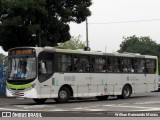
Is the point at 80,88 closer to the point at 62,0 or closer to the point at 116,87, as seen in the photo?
the point at 116,87

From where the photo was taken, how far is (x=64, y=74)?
82.2 feet

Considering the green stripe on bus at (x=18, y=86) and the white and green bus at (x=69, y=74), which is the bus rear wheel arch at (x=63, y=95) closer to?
the white and green bus at (x=69, y=74)

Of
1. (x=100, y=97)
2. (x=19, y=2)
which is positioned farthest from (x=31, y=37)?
(x=100, y=97)

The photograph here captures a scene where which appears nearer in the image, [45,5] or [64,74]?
[64,74]

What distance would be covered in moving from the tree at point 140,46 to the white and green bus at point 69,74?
7415 centimetres

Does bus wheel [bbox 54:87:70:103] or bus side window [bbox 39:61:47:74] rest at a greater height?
bus side window [bbox 39:61:47:74]

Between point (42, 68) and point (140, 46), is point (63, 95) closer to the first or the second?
point (42, 68)

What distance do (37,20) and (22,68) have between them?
6861 mm

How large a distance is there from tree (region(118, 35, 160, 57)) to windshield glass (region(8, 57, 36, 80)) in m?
81.3

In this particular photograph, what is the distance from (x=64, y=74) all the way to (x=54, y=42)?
22.8 feet

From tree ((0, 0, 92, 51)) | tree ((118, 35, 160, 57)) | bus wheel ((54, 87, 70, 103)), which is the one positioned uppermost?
tree ((118, 35, 160, 57))

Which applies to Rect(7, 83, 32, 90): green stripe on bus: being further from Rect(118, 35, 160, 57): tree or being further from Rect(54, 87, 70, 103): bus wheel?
Rect(118, 35, 160, 57): tree

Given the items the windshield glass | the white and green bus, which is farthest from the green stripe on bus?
the windshield glass

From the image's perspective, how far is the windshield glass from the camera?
23594mm
